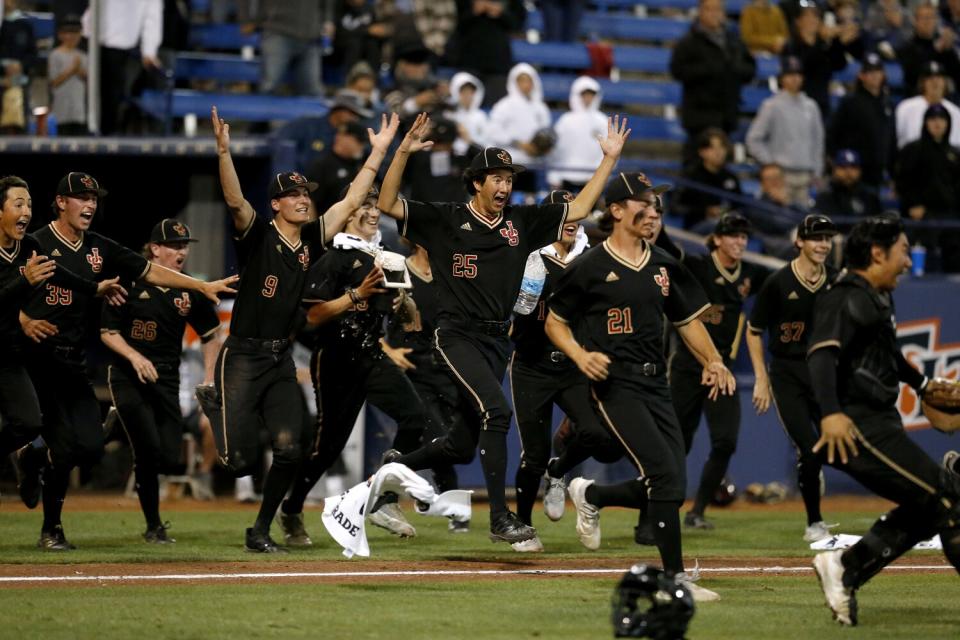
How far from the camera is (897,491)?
7.27 meters

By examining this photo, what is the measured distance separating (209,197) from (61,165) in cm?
154

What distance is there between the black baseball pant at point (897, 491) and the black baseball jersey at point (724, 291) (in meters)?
4.99

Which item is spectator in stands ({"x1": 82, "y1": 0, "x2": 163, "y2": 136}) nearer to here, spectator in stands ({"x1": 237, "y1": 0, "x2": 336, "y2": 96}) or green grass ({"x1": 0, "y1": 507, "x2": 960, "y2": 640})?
spectator in stands ({"x1": 237, "y1": 0, "x2": 336, "y2": 96})

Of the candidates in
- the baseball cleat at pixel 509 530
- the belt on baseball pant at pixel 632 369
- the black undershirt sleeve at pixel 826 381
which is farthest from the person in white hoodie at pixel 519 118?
the black undershirt sleeve at pixel 826 381

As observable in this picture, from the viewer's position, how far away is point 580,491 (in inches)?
392

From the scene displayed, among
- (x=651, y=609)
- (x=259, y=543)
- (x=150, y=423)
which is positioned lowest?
(x=259, y=543)

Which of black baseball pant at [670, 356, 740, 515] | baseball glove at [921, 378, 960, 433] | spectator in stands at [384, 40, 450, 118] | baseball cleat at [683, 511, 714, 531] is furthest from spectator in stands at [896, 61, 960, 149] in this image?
baseball glove at [921, 378, 960, 433]

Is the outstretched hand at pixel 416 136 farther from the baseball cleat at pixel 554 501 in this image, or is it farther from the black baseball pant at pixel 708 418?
the black baseball pant at pixel 708 418

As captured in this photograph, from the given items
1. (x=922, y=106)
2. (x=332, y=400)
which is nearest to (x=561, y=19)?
(x=922, y=106)

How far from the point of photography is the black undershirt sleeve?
7.18 metres

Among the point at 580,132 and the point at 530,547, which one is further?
the point at 580,132

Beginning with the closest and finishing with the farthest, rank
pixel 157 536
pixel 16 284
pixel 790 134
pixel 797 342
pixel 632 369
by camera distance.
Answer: pixel 632 369 → pixel 16 284 → pixel 157 536 → pixel 797 342 → pixel 790 134

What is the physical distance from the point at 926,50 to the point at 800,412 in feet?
34.1

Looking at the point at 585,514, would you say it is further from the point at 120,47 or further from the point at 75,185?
the point at 120,47
